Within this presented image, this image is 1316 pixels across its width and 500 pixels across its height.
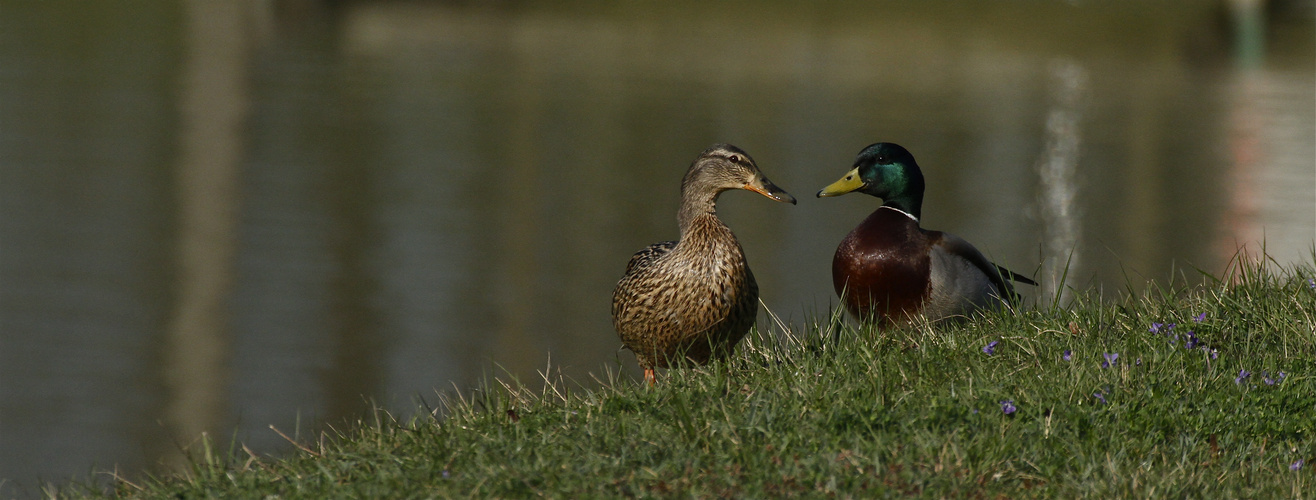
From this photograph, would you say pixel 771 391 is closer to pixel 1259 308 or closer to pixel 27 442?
pixel 1259 308

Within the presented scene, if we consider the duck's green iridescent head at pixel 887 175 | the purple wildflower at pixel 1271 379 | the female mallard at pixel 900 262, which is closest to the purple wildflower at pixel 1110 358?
the purple wildflower at pixel 1271 379

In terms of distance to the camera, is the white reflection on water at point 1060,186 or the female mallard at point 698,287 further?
the white reflection on water at point 1060,186

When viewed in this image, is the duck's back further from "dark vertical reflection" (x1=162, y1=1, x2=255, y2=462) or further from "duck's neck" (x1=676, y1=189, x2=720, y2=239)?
"dark vertical reflection" (x1=162, y1=1, x2=255, y2=462)

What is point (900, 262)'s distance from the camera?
Answer: 5.77 metres

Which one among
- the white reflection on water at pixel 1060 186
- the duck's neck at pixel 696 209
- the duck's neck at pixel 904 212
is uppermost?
the duck's neck at pixel 696 209

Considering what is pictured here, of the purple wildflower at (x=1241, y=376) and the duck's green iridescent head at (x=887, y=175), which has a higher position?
the duck's green iridescent head at (x=887, y=175)

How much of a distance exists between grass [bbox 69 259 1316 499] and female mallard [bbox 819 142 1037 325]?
1.54 feet

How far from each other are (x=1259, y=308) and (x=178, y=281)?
9.81m

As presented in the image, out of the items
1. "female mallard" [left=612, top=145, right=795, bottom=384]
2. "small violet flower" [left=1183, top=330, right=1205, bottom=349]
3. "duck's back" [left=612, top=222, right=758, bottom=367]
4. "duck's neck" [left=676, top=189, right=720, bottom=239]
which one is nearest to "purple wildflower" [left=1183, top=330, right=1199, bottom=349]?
"small violet flower" [left=1183, top=330, right=1205, bottom=349]

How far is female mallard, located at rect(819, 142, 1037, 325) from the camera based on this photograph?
5766 millimetres

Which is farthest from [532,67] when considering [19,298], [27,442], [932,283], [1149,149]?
[932,283]

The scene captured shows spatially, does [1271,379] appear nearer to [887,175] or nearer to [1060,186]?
[887,175]

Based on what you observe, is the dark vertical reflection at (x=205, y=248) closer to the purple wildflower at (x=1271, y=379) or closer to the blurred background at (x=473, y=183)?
the blurred background at (x=473, y=183)

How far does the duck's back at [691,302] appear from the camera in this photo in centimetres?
558
